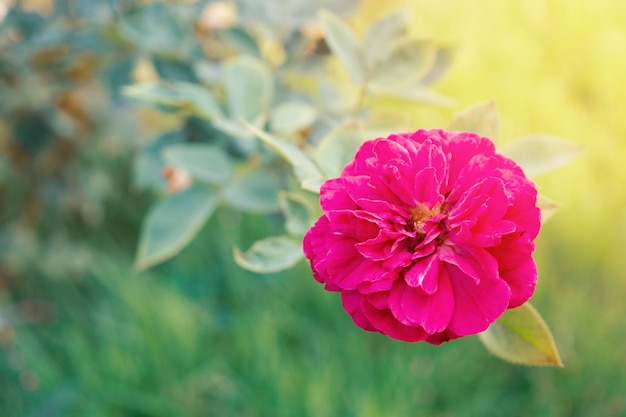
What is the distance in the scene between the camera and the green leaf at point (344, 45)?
2.21 feet

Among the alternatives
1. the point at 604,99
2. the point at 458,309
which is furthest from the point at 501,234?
the point at 604,99

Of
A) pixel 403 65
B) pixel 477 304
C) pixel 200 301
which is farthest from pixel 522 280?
pixel 200 301

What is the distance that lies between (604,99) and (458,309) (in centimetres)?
184

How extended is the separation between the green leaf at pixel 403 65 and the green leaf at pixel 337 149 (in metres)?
0.18


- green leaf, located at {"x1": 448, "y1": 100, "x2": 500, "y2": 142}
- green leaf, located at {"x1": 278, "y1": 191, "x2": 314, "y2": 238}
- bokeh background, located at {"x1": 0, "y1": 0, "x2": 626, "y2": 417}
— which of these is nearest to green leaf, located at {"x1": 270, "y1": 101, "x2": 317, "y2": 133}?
green leaf, located at {"x1": 278, "y1": 191, "x2": 314, "y2": 238}

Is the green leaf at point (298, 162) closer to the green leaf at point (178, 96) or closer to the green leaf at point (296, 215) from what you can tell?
the green leaf at point (296, 215)

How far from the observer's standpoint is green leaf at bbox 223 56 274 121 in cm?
72

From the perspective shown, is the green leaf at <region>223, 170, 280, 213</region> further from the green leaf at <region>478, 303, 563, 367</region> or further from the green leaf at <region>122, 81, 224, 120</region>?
the green leaf at <region>478, 303, 563, 367</region>

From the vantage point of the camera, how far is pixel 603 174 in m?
1.84

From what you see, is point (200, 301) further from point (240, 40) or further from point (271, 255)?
point (271, 255)

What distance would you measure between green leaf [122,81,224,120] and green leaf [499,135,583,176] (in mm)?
285

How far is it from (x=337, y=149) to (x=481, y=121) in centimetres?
11

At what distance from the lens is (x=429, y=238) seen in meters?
0.42

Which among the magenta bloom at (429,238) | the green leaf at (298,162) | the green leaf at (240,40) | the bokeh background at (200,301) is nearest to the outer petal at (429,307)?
the magenta bloom at (429,238)
